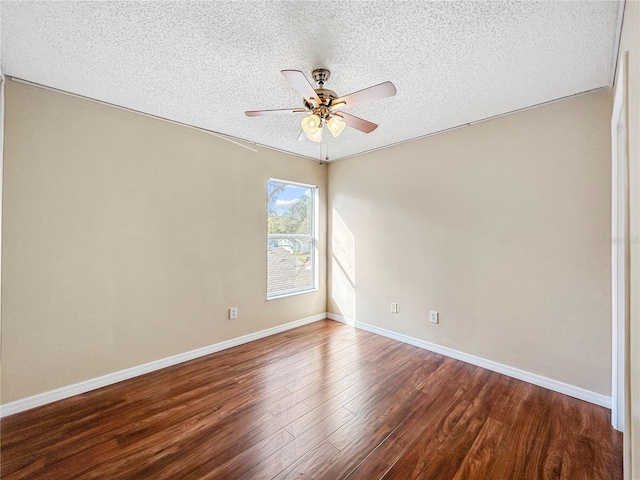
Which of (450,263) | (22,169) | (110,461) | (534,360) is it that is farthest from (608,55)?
(22,169)

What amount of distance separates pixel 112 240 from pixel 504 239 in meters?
3.65

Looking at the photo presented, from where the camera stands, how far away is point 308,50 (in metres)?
1.73

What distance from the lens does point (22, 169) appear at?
2.05m

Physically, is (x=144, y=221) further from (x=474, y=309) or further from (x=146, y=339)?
(x=474, y=309)

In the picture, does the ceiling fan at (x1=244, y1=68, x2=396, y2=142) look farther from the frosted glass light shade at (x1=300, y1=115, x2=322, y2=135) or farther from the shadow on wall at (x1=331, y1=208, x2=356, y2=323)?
the shadow on wall at (x1=331, y1=208, x2=356, y2=323)

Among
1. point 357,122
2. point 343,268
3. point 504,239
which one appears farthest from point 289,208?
point 504,239

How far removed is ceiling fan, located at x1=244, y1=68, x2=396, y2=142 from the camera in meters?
1.64

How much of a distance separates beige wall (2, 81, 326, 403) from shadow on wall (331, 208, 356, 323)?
4.18 feet

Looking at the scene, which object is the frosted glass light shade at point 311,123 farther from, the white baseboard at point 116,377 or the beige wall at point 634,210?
the white baseboard at point 116,377

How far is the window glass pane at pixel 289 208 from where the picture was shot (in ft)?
12.2

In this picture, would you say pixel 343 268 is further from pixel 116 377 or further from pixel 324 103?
pixel 116 377

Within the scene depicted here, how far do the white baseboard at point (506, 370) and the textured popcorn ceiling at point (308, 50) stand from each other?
2.41 meters

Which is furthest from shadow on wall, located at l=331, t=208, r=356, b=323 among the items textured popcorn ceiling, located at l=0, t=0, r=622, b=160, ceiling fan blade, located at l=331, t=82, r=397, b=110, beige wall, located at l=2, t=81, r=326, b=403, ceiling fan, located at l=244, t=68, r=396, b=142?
ceiling fan blade, located at l=331, t=82, r=397, b=110

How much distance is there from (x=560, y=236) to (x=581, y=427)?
1.41 m
